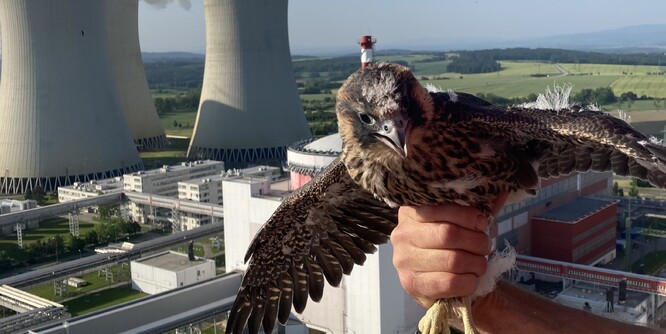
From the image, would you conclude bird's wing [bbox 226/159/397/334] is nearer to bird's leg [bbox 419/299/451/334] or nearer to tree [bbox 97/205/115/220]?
bird's leg [bbox 419/299/451/334]

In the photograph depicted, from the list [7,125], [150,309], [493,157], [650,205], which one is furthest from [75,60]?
[493,157]

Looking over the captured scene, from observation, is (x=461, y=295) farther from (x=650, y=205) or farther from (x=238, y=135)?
(x=238, y=135)

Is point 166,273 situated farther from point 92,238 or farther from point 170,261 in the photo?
point 92,238

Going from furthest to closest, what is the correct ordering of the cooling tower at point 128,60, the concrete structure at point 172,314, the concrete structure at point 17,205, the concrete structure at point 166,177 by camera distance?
the cooling tower at point 128,60
the concrete structure at point 166,177
the concrete structure at point 17,205
the concrete structure at point 172,314

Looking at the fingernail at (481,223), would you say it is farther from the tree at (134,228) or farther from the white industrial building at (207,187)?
the white industrial building at (207,187)

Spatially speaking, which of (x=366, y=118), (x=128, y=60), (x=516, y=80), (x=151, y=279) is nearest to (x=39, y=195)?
(x=128, y=60)

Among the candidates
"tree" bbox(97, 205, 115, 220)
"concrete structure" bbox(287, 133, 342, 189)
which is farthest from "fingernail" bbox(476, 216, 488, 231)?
"tree" bbox(97, 205, 115, 220)

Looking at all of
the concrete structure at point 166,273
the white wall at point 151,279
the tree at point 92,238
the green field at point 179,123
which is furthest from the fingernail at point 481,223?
the green field at point 179,123
